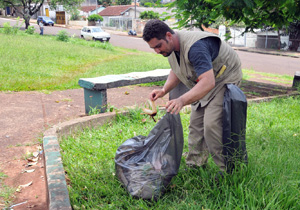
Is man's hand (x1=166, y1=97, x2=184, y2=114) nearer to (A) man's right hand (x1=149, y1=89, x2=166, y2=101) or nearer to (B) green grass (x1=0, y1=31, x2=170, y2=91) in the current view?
(A) man's right hand (x1=149, y1=89, x2=166, y2=101)

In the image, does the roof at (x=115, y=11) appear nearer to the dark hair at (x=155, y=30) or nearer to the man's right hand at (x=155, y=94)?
the man's right hand at (x=155, y=94)

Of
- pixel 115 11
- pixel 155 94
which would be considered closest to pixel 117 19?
pixel 115 11

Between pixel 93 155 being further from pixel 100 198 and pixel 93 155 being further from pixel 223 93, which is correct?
pixel 223 93

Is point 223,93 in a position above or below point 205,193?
above

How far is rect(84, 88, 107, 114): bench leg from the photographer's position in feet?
17.2

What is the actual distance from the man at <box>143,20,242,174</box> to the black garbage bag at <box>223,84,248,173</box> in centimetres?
9

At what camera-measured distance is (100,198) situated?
2910 millimetres

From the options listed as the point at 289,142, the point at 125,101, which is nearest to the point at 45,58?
the point at 125,101

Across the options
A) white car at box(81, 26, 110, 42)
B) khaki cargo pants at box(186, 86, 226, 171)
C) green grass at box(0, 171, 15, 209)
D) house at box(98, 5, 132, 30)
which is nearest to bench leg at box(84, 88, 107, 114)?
green grass at box(0, 171, 15, 209)

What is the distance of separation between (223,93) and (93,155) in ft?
5.48

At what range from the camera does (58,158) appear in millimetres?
3416

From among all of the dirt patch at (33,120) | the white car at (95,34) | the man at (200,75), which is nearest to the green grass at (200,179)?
the man at (200,75)

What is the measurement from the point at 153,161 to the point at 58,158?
43.2 inches

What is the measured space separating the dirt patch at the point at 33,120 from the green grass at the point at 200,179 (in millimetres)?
377
